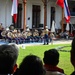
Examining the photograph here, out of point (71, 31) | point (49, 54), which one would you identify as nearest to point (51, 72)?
point (49, 54)

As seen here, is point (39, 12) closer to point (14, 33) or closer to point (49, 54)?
point (14, 33)

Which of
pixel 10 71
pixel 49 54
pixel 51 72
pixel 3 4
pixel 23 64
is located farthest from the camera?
pixel 3 4

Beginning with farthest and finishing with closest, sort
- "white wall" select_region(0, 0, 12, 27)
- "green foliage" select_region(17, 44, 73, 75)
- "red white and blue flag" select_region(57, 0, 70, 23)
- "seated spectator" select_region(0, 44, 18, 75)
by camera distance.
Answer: "white wall" select_region(0, 0, 12, 27)
"red white and blue flag" select_region(57, 0, 70, 23)
"green foliage" select_region(17, 44, 73, 75)
"seated spectator" select_region(0, 44, 18, 75)

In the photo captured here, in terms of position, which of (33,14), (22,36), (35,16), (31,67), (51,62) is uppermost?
(33,14)

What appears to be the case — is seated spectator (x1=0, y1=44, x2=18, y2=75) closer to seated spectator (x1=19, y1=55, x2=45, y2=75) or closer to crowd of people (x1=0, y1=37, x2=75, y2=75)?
crowd of people (x1=0, y1=37, x2=75, y2=75)

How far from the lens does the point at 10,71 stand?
405 cm

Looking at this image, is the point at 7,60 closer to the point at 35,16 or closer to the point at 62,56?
the point at 62,56

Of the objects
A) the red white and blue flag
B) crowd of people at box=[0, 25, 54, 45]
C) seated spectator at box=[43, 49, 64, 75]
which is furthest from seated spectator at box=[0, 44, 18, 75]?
crowd of people at box=[0, 25, 54, 45]

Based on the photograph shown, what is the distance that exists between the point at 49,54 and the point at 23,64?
1.76 m

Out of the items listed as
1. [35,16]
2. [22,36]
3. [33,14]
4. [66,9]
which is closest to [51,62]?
[66,9]

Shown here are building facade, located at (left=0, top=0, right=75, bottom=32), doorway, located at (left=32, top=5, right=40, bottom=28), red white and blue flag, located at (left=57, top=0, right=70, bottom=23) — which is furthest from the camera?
doorway, located at (left=32, top=5, right=40, bottom=28)

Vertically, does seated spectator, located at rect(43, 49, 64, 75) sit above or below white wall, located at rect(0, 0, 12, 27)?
below

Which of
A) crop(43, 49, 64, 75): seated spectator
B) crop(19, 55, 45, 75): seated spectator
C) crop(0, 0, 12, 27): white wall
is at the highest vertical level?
crop(0, 0, 12, 27): white wall

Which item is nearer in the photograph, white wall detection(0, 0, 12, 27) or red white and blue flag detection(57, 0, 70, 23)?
red white and blue flag detection(57, 0, 70, 23)
